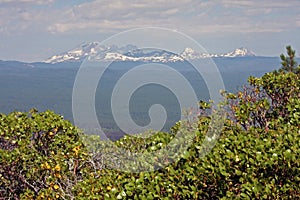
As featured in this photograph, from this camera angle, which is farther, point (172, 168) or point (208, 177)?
point (172, 168)

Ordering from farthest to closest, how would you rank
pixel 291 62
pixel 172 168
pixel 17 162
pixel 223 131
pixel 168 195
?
pixel 291 62 < pixel 17 162 < pixel 223 131 < pixel 172 168 < pixel 168 195

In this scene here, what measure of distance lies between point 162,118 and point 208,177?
5098 mm

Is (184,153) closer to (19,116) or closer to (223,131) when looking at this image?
(223,131)

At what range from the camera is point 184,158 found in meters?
7.92

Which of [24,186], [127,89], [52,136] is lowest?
[24,186]

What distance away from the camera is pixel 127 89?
12328 millimetres

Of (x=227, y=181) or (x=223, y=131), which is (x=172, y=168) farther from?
(x=223, y=131)

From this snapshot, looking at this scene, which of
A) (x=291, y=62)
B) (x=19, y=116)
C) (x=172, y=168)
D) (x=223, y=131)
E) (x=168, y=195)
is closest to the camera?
(x=168, y=195)

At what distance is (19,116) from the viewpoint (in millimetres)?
14500

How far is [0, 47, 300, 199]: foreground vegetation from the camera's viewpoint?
7012mm

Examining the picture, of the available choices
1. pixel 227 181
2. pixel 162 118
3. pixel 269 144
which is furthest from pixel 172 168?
pixel 162 118

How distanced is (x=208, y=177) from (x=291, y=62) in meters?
30.4

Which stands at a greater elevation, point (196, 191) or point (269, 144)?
point (269, 144)

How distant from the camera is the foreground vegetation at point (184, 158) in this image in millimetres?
7012
